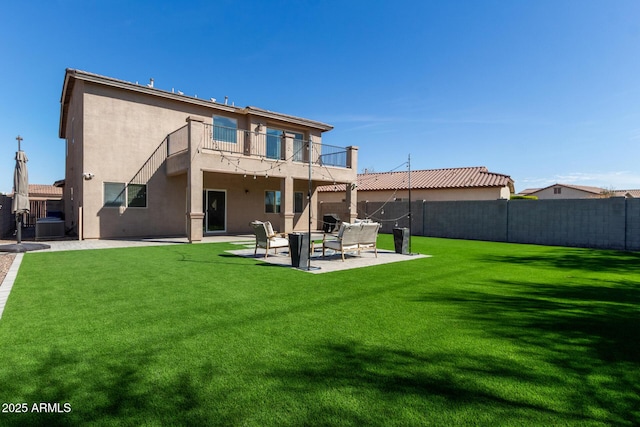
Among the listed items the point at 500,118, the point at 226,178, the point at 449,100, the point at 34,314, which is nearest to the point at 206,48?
the point at 226,178

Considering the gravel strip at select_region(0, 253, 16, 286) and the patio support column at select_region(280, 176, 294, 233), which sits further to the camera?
the patio support column at select_region(280, 176, 294, 233)

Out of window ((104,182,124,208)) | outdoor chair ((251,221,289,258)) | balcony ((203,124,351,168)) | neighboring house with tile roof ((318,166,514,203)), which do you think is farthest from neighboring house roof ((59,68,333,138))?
outdoor chair ((251,221,289,258))

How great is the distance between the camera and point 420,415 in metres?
2.21

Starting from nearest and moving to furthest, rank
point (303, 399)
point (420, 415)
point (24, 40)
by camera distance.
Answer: point (420, 415) → point (303, 399) → point (24, 40)

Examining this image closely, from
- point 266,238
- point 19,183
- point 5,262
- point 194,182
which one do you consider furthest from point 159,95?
point 266,238

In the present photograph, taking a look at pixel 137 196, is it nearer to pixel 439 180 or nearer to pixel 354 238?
pixel 354 238

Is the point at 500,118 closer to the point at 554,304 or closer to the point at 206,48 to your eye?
the point at 206,48

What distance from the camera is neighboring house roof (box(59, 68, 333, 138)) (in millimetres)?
13125

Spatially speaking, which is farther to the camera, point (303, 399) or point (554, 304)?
point (554, 304)

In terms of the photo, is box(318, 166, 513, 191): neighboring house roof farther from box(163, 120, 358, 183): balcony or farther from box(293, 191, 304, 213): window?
box(163, 120, 358, 183): balcony

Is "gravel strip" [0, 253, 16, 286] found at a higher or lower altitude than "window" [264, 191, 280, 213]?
lower

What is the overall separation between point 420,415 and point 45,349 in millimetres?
3421

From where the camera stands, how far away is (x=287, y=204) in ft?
50.3

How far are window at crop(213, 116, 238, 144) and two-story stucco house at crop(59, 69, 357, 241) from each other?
0.17ft
